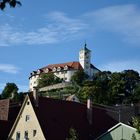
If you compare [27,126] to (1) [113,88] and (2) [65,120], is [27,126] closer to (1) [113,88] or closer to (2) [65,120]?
(2) [65,120]

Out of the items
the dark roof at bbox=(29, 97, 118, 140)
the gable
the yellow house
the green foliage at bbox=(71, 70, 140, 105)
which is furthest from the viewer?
the green foliage at bbox=(71, 70, 140, 105)

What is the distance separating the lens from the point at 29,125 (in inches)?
2211

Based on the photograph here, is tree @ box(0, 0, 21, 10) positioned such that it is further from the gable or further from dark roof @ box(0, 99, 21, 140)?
dark roof @ box(0, 99, 21, 140)

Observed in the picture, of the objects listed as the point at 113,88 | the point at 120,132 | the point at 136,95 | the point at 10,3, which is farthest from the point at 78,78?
the point at 10,3

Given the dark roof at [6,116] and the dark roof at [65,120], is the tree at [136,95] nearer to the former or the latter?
the dark roof at [6,116]

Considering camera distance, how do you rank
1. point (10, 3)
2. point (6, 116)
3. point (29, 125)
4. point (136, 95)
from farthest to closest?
point (136, 95)
point (6, 116)
point (29, 125)
point (10, 3)

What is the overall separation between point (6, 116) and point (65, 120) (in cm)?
1050

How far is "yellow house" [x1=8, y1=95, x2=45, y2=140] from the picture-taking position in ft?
179

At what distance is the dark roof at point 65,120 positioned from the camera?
54.1m

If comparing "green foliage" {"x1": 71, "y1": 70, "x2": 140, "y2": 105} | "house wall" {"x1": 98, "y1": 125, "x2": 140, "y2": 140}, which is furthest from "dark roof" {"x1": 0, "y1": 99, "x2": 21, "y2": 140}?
"green foliage" {"x1": 71, "y1": 70, "x2": 140, "y2": 105}

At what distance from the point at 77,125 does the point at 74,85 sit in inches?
4929

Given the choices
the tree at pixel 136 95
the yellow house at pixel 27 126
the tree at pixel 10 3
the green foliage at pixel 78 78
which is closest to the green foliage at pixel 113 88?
the tree at pixel 136 95

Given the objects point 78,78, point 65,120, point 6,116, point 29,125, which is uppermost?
point 78,78

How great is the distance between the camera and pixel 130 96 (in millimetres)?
158625
